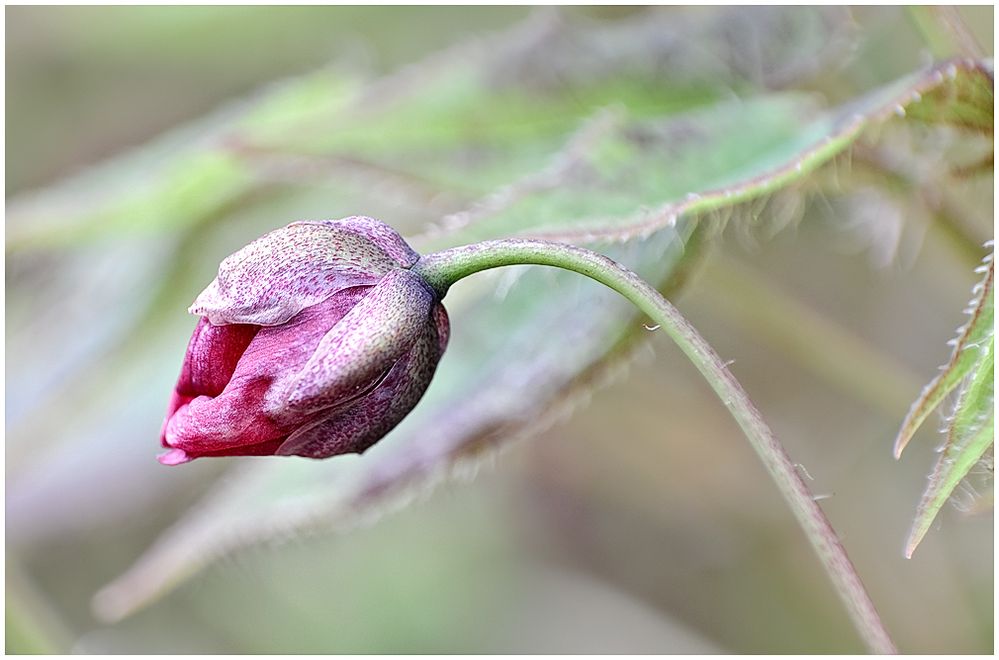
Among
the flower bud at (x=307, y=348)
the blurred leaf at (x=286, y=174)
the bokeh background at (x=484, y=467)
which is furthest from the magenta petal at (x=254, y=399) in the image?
the bokeh background at (x=484, y=467)

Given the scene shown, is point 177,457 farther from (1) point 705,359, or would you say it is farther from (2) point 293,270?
(1) point 705,359

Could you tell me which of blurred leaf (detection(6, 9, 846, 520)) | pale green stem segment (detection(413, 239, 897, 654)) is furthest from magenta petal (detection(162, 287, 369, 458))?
blurred leaf (detection(6, 9, 846, 520))

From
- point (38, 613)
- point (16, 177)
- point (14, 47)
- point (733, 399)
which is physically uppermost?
point (733, 399)

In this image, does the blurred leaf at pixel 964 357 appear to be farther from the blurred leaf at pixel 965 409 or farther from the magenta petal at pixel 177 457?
the magenta petal at pixel 177 457

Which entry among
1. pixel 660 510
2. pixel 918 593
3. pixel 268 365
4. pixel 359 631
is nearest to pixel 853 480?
pixel 918 593

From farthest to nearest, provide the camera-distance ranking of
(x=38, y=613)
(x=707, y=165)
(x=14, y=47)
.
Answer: (x=14, y=47) < (x=38, y=613) < (x=707, y=165)

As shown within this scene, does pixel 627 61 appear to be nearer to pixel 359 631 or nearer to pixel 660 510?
pixel 660 510
